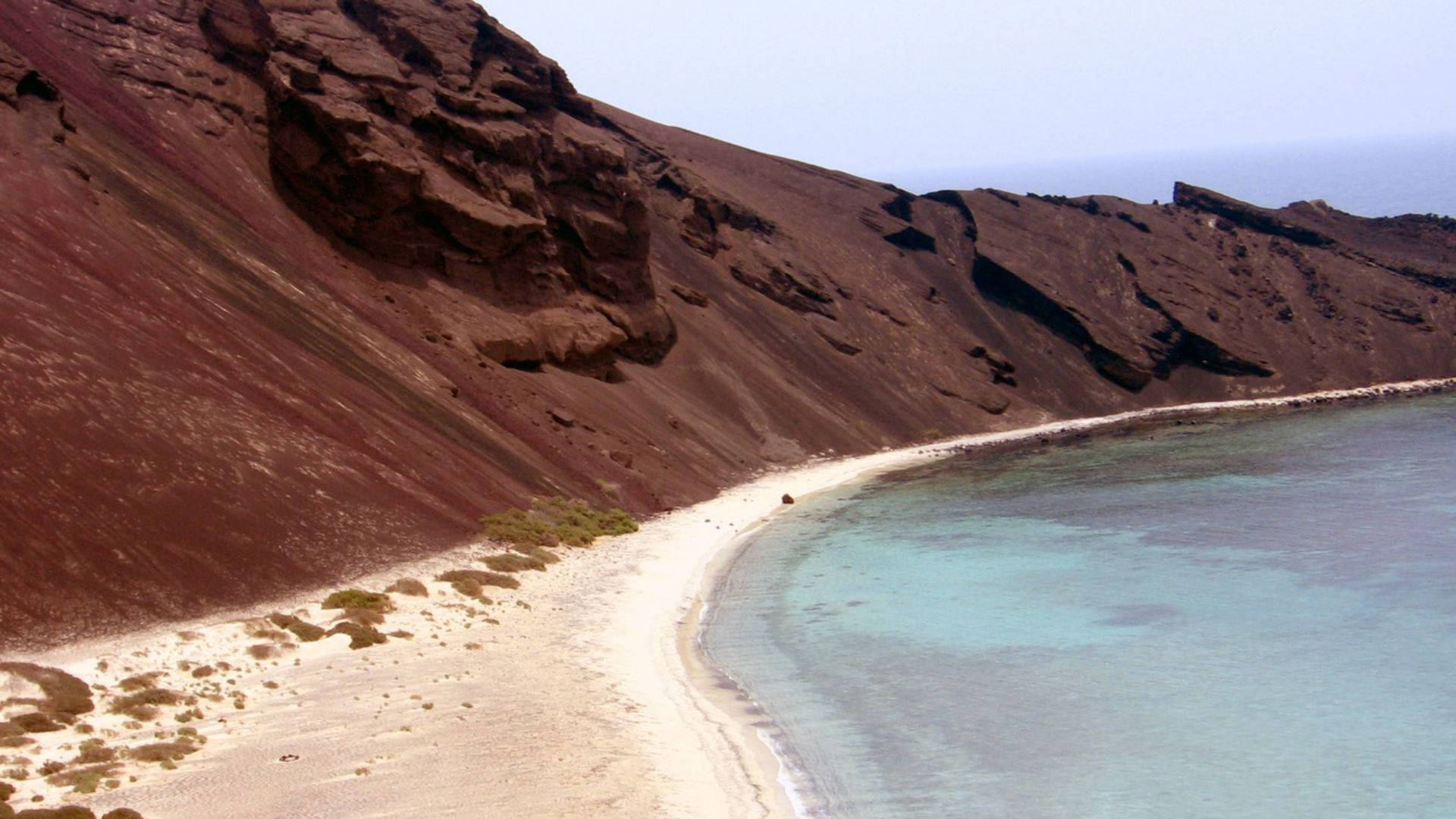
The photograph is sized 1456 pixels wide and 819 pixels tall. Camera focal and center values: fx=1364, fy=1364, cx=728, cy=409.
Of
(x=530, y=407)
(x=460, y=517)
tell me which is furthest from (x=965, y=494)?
(x=460, y=517)

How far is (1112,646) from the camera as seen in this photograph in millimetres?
29672

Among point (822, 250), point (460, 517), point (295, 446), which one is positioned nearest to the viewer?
point (295, 446)

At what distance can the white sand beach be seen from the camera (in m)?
18.3

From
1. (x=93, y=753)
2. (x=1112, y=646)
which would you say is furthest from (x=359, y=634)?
(x=1112, y=646)

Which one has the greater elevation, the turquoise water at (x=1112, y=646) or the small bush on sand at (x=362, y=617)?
the turquoise water at (x=1112, y=646)

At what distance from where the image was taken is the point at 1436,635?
29.5 m

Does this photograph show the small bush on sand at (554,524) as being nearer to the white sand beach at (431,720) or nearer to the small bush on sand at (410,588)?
the white sand beach at (431,720)

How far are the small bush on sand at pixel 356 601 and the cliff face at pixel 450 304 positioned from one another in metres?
1.27

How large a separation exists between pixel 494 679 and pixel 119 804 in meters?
8.72

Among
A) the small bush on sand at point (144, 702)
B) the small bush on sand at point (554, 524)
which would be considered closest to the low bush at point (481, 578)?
the small bush on sand at point (554, 524)

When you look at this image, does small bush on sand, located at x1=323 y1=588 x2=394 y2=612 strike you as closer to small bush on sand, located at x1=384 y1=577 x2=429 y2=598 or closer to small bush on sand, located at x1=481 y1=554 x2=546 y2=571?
small bush on sand, located at x1=384 y1=577 x2=429 y2=598

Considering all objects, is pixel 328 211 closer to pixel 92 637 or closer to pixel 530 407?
pixel 530 407

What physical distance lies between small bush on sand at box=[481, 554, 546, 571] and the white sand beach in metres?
1.35

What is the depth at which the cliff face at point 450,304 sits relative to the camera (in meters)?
30.0
